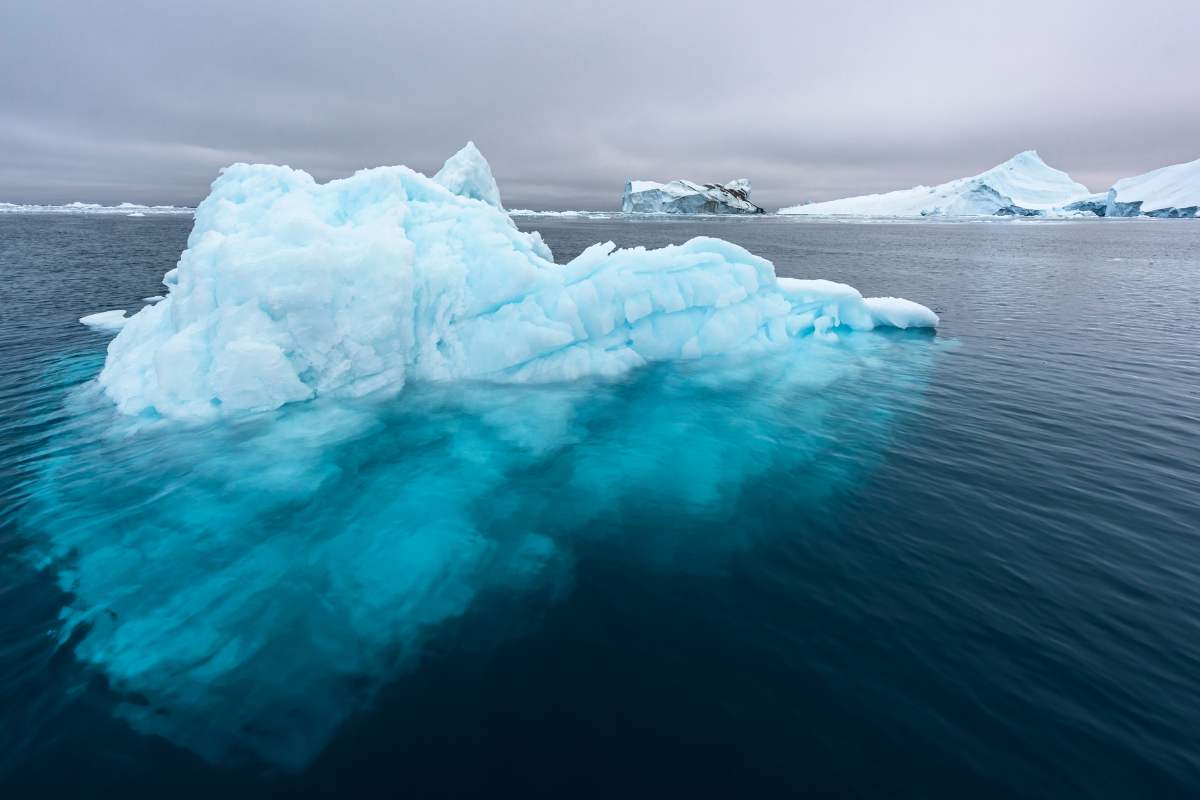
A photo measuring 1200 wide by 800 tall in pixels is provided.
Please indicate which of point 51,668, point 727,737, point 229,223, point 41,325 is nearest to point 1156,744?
point 727,737

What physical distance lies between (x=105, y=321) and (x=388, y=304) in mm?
18531

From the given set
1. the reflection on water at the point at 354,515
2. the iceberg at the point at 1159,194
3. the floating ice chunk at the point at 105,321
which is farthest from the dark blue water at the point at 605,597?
the iceberg at the point at 1159,194

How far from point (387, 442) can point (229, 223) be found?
1038 centimetres

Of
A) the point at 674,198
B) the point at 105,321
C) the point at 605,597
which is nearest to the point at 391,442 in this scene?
the point at 605,597

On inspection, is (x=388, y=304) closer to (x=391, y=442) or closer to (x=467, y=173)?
(x=391, y=442)

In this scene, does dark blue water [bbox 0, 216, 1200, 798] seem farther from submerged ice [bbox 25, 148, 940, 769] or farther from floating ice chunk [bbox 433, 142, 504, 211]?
floating ice chunk [bbox 433, 142, 504, 211]

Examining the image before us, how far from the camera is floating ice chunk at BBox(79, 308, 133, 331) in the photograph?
2323 cm

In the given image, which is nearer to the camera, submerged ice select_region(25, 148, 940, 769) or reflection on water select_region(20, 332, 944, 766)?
reflection on water select_region(20, 332, 944, 766)

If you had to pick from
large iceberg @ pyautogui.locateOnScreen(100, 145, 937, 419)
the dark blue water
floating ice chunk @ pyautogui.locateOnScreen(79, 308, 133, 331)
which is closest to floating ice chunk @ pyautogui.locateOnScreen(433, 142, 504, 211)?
floating ice chunk @ pyautogui.locateOnScreen(79, 308, 133, 331)

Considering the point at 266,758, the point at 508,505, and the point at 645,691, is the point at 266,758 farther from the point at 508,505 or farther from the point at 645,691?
the point at 508,505

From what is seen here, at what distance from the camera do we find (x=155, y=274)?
39625 millimetres

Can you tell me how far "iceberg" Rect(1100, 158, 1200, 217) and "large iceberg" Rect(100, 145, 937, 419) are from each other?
204 meters

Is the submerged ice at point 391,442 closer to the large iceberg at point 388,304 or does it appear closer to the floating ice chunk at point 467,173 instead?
the large iceberg at point 388,304

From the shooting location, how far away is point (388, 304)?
15297 mm
